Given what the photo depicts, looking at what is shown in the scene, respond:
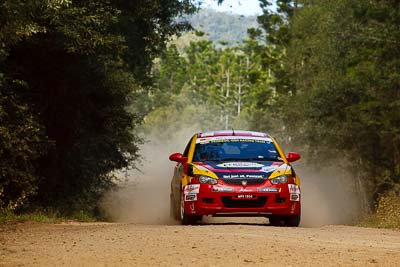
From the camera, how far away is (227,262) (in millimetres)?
10047

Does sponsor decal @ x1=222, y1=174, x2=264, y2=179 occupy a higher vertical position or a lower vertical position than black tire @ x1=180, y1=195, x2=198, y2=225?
higher

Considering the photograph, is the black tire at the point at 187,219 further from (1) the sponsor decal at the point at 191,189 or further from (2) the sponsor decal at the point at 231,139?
(2) the sponsor decal at the point at 231,139

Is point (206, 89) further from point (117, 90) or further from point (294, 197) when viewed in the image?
point (294, 197)

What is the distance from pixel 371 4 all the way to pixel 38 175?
22287 mm

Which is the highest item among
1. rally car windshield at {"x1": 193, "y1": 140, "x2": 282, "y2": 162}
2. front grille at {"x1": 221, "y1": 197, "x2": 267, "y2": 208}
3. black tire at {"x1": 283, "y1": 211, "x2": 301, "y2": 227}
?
rally car windshield at {"x1": 193, "y1": 140, "x2": 282, "y2": 162}

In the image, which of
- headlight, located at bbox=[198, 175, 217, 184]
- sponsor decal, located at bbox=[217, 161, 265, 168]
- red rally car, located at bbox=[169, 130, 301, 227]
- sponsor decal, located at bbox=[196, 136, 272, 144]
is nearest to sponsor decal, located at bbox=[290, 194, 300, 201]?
red rally car, located at bbox=[169, 130, 301, 227]

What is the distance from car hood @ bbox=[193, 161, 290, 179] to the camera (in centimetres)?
1598

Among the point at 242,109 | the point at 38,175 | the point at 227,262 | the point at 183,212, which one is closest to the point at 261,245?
the point at 227,262

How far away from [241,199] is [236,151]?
4.87 feet

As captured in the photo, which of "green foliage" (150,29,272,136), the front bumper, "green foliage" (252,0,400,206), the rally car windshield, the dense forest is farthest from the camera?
→ "green foliage" (150,29,272,136)

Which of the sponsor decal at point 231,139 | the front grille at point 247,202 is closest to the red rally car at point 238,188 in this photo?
the front grille at point 247,202

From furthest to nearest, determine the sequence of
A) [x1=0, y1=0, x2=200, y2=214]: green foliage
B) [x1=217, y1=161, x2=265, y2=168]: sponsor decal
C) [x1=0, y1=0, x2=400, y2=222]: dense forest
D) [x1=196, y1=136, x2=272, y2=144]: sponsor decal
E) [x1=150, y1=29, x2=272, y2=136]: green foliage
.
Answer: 1. [x1=150, y1=29, x2=272, y2=136]: green foliage
2. [x1=0, y1=0, x2=400, y2=222]: dense forest
3. [x1=0, y1=0, x2=200, y2=214]: green foliage
4. [x1=196, y1=136, x2=272, y2=144]: sponsor decal
5. [x1=217, y1=161, x2=265, y2=168]: sponsor decal

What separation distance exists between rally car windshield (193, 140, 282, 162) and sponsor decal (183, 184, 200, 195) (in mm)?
730

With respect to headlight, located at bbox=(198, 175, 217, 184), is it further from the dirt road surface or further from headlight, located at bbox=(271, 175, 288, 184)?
the dirt road surface
